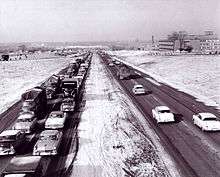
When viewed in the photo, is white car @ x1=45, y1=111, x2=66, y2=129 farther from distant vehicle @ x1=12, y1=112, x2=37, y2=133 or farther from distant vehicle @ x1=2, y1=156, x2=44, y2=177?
distant vehicle @ x1=2, y1=156, x2=44, y2=177

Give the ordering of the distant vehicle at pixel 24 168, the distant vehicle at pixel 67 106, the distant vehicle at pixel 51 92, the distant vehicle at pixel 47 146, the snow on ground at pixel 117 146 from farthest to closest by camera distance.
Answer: the distant vehicle at pixel 51 92, the distant vehicle at pixel 67 106, the distant vehicle at pixel 47 146, the snow on ground at pixel 117 146, the distant vehicle at pixel 24 168

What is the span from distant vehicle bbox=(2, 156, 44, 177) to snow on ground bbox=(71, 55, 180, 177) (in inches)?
98.8

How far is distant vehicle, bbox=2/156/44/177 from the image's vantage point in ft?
50.9

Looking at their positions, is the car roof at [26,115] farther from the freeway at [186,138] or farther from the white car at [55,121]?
the freeway at [186,138]

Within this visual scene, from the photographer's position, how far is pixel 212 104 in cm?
3653

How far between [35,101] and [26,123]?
5150 millimetres

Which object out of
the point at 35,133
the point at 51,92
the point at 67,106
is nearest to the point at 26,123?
the point at 35,133

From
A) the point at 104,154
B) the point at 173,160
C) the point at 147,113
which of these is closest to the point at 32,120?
the point at 104,154

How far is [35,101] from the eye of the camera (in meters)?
31.6

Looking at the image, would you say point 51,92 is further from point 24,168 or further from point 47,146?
point 24,168

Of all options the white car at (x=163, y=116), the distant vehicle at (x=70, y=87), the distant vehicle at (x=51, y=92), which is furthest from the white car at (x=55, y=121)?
the distant vehicle at (x=51, y=92)

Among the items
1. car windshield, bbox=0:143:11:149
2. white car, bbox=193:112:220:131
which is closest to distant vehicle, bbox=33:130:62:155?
car windshield, bbox=0:143:11:149

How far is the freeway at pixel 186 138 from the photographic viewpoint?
717 inches

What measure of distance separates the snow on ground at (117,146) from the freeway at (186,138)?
87 cm
